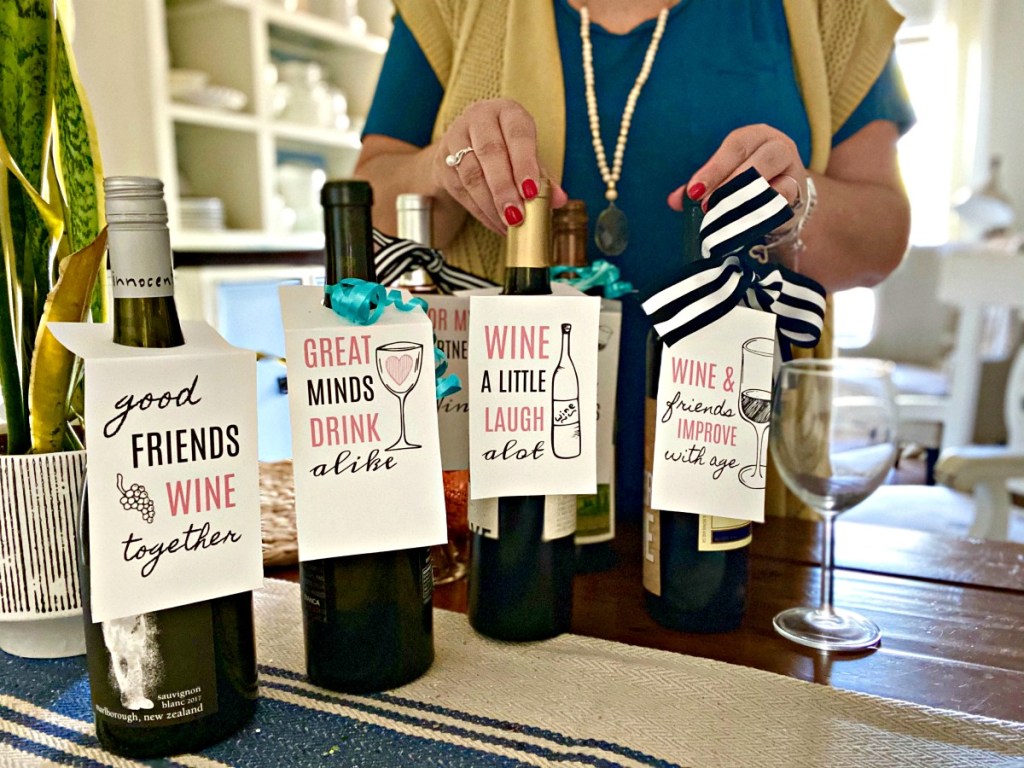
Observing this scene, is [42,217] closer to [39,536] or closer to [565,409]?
[39,536]

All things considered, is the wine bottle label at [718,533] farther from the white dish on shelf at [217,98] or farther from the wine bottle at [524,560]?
the white dish on shelf at [217,98]

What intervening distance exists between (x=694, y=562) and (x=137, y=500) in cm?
35

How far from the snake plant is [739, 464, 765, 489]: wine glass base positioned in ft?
1.39

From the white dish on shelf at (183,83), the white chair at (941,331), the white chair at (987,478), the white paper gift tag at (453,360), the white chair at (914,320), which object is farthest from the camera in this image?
the white chair at (914,320)

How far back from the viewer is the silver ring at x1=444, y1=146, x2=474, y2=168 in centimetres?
57

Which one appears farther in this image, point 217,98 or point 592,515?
point 217,98

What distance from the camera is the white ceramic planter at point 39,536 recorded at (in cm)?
50

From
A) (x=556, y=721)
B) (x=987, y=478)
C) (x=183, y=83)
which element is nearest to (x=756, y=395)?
(x=556, y=721)

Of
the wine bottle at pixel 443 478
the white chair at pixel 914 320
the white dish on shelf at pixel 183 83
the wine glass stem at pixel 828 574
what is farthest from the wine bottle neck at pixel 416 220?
the white chair at pixel 914 320

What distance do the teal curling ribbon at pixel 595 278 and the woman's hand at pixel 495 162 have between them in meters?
0.06

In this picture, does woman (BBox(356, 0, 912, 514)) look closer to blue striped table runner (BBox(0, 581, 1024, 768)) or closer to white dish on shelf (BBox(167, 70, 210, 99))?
blue striped table runner (BBox(0, 581, 1024, 768))

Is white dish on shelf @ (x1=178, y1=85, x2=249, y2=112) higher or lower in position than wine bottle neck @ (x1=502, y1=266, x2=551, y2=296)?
higher

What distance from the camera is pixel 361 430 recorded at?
0.47m

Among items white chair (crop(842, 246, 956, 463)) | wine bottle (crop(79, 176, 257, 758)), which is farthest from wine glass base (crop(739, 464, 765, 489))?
white chair (crop(842, 246, 956, 463))
